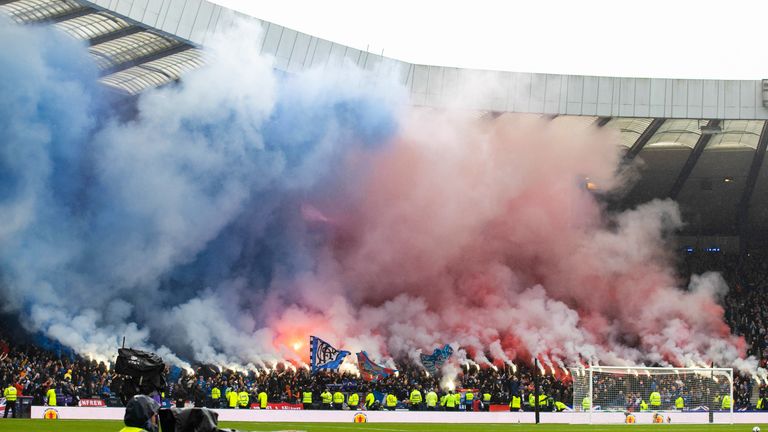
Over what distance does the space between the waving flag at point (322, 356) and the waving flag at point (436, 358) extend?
3855mm

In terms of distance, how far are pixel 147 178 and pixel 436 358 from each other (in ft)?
47.2

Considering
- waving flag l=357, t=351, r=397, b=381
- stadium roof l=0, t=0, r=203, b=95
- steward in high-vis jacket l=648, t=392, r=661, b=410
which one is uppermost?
stadium roof l=0, t=0, r=203, b=95

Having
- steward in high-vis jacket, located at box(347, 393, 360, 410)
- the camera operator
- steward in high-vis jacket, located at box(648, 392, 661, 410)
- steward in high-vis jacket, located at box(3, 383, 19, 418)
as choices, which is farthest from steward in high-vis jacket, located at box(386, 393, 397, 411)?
the camera operator

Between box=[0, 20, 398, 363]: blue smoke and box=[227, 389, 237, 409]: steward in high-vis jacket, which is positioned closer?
box=[0, 20, 398, 363]: blue smoke

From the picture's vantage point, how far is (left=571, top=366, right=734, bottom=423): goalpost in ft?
111

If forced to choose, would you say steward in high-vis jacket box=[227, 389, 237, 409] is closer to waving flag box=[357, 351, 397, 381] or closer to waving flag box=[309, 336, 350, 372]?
waving flag box=[309, 336, 350, 372]

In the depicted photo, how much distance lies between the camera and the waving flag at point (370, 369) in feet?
133

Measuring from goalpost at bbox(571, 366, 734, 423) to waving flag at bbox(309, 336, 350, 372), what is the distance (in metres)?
9.13

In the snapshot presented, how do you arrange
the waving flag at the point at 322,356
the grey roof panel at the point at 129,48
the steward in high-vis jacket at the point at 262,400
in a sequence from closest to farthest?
the grey roof panel at the point at 129,48, the steward in high-vis jacket at the point at 262,400, the waving flag at the point at 322,356

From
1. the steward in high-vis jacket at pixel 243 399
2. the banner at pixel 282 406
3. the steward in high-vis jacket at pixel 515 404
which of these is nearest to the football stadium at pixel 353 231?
the steward in high-vis jacket at pixel 243 399

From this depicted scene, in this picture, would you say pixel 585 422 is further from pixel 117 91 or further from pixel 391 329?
pixel 117 91

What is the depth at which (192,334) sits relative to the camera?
38625 millimetres

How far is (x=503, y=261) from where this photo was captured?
43750 millimetres

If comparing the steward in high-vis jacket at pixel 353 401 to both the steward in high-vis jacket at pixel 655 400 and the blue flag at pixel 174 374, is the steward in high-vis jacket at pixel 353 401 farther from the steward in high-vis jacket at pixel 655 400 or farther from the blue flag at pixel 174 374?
the steward in high-vis jacket at pixel 655 400
